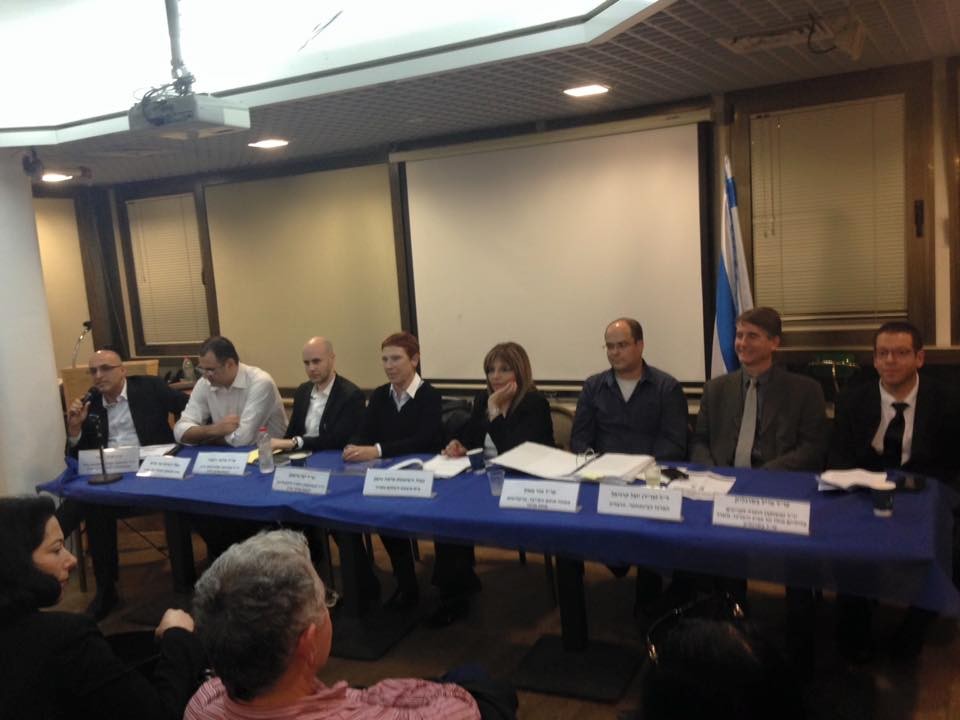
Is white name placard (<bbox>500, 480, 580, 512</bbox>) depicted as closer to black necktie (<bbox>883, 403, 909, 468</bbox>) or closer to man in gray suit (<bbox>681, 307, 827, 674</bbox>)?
man in gray suit (<bbox>681, 307, 827, 674</bbox>)

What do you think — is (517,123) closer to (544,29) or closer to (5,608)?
(544,29)

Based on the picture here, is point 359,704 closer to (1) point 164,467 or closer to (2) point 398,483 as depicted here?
(2) point 398,483

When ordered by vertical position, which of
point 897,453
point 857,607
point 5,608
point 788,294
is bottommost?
point 857,607

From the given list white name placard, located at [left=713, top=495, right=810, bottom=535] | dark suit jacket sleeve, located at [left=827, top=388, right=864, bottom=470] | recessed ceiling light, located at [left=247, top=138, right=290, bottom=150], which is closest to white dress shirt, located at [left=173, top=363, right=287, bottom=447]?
recessed ceiling light, located at [left=247, top=138, right=290, bottom=150]

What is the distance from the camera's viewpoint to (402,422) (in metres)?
3.82

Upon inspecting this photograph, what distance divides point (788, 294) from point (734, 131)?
87 centimetres

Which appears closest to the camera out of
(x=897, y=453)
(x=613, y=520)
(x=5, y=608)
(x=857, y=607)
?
(x=5, y=608)

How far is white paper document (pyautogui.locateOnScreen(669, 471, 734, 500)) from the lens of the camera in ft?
8.54

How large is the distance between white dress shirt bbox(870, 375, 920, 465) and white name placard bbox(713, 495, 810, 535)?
98cm

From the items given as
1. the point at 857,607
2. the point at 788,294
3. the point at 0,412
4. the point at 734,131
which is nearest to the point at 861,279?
the point at 788,294

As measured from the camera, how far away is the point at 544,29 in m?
2.99

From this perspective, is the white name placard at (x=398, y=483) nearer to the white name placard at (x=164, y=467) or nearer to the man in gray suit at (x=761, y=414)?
the white name placard at (x=164, y=467)

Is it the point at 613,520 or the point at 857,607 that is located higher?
the point at 613,520

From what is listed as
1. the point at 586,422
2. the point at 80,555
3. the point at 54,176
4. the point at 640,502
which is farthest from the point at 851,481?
the point at 54,176
